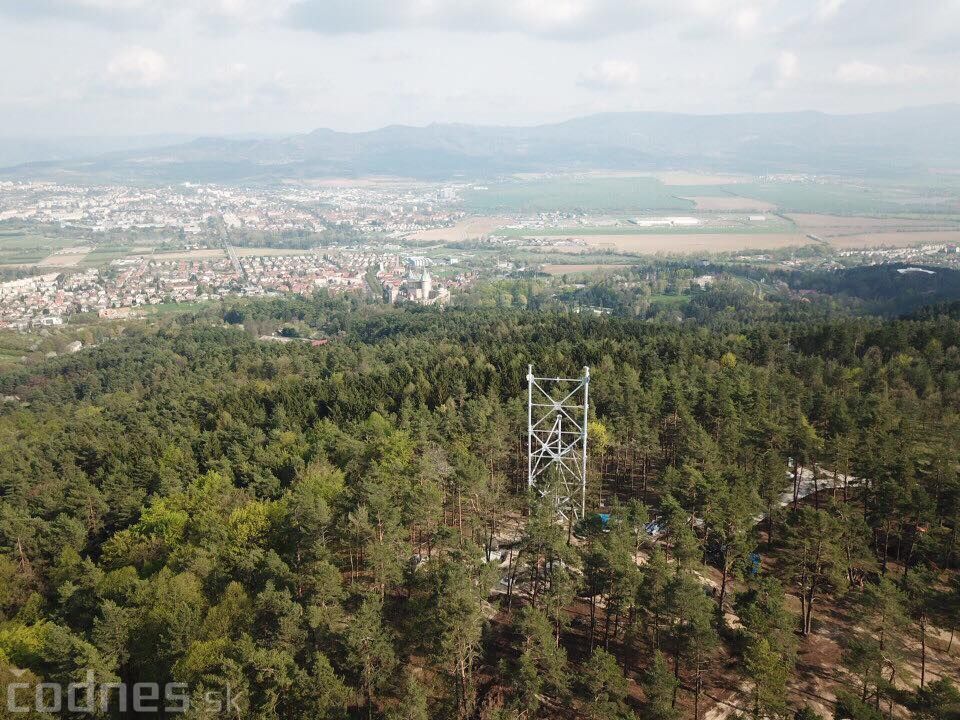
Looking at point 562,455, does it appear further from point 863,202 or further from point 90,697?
point 863,202

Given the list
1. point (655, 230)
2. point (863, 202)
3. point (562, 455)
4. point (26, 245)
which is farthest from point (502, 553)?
point (863, 202)

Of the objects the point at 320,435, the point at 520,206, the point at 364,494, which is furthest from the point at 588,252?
the point at 364,494

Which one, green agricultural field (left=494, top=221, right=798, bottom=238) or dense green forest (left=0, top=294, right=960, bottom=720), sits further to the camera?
green agricultural field (left=494, top=221, right=798, bottom=238)

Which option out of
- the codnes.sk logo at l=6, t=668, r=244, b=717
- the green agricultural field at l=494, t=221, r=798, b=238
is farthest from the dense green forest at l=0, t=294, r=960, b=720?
the green agricultural field at l=494, t=221, r=798, b=238

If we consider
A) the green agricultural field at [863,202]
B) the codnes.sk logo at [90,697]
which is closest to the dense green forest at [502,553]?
the codnes.sk logo at [90,697]

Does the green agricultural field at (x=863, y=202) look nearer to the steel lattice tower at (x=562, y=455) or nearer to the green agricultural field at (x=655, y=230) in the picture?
the green agricultural field at (x=655, y=230)

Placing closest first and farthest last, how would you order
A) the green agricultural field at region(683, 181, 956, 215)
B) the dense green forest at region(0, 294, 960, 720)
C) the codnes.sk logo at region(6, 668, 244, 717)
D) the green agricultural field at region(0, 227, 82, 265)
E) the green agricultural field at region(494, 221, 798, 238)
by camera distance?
the codnes.sk logo at region(6, 668, 244, 717)
the dense green forest at region(0, 294, 960, 720)
the green agricultural field at region(0, 227, 82, 265)
the green agricultural field at region(494, 221, 798, 238)
the green agricultural field at region(683, 181, 956, 215)

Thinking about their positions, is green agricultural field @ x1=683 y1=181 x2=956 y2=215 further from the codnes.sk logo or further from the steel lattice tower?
the codnes.sk logo

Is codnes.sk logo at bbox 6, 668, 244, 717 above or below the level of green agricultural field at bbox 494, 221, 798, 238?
below
